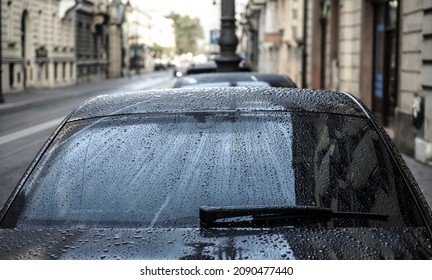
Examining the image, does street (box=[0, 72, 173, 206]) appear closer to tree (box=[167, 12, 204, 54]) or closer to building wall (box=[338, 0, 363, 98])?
building wall (box=[338, 0, 363, 98])

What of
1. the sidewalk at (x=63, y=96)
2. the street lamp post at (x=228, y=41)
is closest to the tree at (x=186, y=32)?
the sidewalk at (x=63, y=96)

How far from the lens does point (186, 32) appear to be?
19012 centimetres

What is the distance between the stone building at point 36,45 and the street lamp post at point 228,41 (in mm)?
20644

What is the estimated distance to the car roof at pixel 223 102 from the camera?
3.62 m

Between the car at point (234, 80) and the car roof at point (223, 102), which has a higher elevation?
the car roof at point (223, 102)

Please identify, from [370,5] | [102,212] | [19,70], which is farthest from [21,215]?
[19,70]

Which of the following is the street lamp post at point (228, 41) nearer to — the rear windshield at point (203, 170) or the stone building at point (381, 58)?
the stone building at point (381, 58)

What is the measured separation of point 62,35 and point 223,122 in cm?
5158

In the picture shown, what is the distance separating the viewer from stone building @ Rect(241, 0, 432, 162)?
1452 centimetres

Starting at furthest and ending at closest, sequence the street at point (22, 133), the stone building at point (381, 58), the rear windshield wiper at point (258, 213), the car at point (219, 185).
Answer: the stone building at point (381, 58) < the street at point (22, 133) < the rear windshield wiper at point (258, 213) < the car at point (219, 185)

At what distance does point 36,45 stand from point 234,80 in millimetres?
36613

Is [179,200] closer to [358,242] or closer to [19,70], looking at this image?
[358,242]

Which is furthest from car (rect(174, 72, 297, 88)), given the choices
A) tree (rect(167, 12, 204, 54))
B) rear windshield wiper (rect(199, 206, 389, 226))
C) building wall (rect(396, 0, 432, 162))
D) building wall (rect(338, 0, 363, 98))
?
tree (rect(167, 12, 204, 54))

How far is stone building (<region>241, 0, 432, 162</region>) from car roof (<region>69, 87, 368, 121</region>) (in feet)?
33.9
